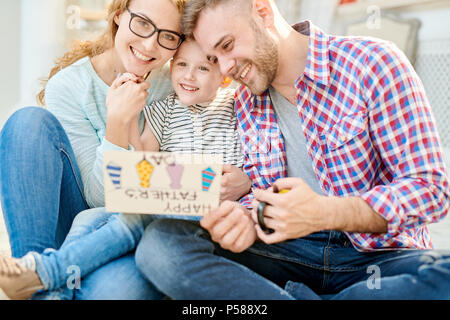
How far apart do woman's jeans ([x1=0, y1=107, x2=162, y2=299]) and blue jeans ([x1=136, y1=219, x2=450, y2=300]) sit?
0.07 metres

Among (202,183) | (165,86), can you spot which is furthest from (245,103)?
(202,183)

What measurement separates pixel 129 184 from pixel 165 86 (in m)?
0.69

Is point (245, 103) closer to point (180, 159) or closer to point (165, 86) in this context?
point (165, 86)

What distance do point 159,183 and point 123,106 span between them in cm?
43

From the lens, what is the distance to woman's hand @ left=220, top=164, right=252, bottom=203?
1232 mm

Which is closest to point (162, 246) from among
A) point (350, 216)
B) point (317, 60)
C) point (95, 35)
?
point (350, 216)

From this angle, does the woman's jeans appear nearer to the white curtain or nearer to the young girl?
the young girl

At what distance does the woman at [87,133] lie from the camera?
1075mm

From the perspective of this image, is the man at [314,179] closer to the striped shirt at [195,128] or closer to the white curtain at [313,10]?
the striped shirt at [195,128]

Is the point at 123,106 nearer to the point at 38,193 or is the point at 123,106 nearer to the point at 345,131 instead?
the point at 38,193

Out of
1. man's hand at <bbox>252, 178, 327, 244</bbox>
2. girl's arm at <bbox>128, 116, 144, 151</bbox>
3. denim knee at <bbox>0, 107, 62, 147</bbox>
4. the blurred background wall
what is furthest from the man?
the blurred background wall

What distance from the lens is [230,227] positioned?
97 cm

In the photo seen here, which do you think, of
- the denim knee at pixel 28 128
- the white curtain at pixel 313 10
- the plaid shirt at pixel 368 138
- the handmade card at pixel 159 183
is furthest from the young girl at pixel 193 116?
the white curtain at pixel 313 10

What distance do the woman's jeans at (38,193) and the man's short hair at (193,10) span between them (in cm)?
49
